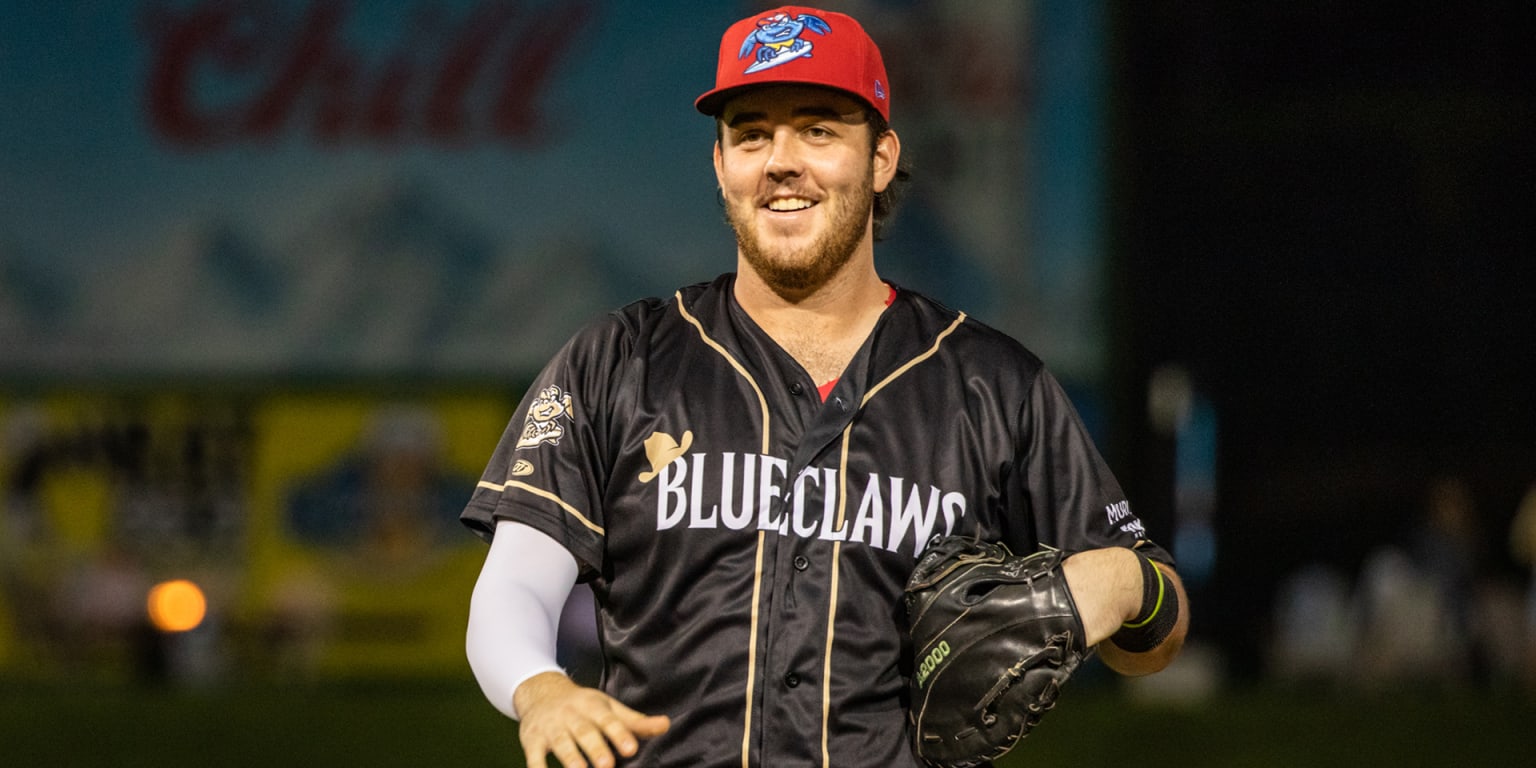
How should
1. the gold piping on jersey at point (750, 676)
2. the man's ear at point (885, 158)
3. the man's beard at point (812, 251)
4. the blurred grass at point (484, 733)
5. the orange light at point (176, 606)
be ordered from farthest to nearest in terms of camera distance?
the orange light at point (176, 606) < the blurred grass at point (484, 733) < the man's ear at point (885, 158) < the man's beard at point (812, 251) < the gold piping on jersey at point (750, 676)

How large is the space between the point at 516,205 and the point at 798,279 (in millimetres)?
9219

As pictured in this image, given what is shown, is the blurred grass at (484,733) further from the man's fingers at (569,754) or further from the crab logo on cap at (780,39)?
the man's fingers at (569,754)

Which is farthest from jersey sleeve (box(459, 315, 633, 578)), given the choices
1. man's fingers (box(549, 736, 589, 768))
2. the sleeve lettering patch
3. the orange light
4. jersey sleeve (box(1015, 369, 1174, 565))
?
the orange light

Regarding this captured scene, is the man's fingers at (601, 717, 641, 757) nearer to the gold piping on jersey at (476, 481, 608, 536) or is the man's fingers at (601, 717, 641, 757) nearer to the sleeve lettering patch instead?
the gold piping on jersey at (476, 481, 608, 536)

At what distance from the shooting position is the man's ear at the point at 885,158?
2.98 meters

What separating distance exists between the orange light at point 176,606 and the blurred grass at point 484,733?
385 centimetres

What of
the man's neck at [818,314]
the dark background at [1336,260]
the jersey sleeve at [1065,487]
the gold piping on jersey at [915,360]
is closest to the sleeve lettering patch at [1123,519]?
the jersey sleeve at [1065,487]

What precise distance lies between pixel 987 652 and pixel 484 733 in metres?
4.67

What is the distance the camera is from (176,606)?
11023mm

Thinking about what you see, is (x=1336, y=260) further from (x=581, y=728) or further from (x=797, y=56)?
(x=581, y=728)

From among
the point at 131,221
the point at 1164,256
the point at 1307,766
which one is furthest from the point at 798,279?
the point at 1164,256

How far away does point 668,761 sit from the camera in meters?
2.60

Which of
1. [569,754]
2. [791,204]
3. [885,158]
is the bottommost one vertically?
[569,754]

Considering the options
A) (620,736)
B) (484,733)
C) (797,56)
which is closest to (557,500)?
(620,736)
